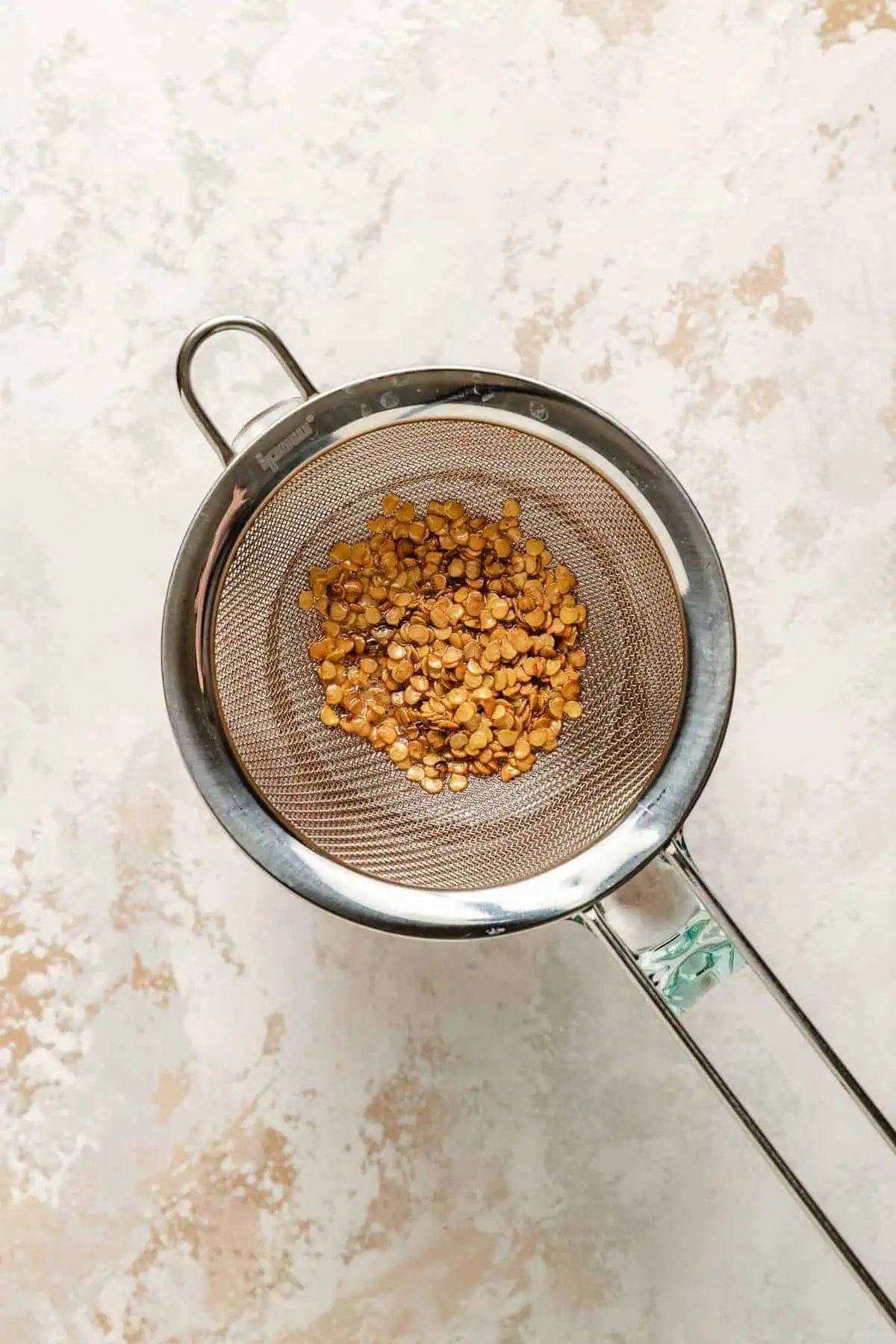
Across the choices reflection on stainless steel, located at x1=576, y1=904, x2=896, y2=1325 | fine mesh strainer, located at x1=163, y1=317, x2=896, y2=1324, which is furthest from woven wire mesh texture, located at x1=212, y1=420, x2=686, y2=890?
reflection on stainless steel, located at x1=576, y1=904, x2=896, y2=1325

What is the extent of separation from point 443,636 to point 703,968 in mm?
355

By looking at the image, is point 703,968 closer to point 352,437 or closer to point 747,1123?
point 747,1123

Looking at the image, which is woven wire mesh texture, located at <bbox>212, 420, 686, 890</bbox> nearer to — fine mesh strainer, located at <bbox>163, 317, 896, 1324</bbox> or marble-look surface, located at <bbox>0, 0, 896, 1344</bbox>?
fine mesh strainer, located at <bbox>163, 317, 896, 1324</bbox>

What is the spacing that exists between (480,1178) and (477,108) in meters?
1.04

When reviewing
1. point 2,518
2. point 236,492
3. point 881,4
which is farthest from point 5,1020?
point 881,4

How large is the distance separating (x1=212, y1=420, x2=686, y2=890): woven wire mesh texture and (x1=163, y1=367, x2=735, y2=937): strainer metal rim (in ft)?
0.07

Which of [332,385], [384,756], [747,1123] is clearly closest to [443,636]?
[384,756]

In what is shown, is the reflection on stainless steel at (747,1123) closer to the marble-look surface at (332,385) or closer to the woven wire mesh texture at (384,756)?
the woven wire mesh texture at (384,756)

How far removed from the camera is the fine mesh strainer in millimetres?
805

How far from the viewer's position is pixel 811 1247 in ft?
3.52

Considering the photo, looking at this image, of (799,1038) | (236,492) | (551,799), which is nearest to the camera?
(236,492)

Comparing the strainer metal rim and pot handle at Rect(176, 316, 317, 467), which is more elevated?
pot handle at Rect(176, 316, 317, 467)

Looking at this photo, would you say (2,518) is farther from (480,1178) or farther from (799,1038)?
(799,1038)

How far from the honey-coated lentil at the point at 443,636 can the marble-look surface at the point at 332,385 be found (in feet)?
0.60
